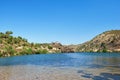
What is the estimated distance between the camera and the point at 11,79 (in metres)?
50.0

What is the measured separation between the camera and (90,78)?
48.9 m

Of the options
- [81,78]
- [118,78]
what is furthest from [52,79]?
[118,78]

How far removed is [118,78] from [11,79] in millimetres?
21354

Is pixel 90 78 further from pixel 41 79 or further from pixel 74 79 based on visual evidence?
pixel 41 79

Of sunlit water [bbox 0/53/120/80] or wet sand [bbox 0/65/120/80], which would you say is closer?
wet sand [bbox 0/65/120/80]

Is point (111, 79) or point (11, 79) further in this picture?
point (11, 79)

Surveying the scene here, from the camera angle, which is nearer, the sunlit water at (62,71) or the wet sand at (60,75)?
the wet sand at (60,75)

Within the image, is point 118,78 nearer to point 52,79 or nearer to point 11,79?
point 52,79

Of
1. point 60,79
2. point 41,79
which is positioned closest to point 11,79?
point 41,79

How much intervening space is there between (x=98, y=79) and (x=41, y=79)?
11.3 metres

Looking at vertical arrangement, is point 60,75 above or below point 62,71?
below

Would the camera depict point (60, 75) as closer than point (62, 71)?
Yes

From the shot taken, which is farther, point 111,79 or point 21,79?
point 21,79

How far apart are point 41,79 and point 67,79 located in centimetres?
522
